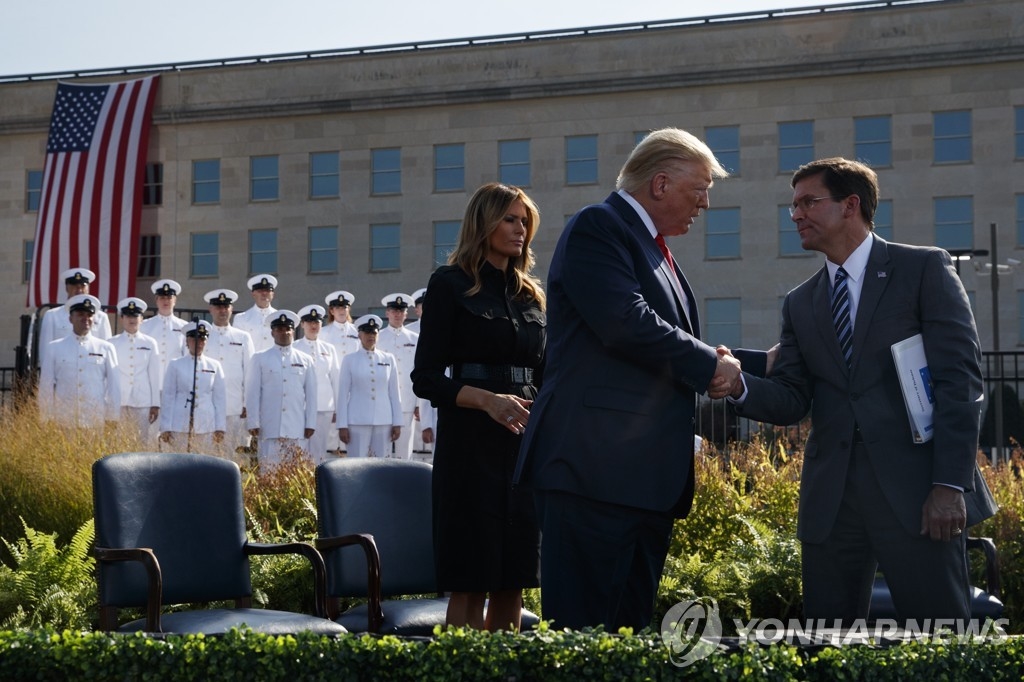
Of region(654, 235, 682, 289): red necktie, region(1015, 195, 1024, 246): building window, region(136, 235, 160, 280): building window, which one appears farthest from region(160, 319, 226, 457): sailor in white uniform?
region(136, 235, 160, 280): building window

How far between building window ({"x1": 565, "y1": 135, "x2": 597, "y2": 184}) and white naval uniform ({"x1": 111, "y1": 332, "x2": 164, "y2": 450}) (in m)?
24.8

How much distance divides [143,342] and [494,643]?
1529 centimetres

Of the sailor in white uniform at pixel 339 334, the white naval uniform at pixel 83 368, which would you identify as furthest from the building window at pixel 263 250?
the white naval uniform at pixel 83 368

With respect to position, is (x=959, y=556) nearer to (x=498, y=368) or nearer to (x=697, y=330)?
(x=697, y=330)

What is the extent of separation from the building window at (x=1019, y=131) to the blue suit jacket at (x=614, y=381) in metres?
37.1

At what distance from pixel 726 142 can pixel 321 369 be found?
24245 mm

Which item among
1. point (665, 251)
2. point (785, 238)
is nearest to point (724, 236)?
point (785, 238)

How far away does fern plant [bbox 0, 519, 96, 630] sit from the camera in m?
6.48

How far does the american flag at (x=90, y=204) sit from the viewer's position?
114 feet

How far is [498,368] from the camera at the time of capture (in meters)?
5.04

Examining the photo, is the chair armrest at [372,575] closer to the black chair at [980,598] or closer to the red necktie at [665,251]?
the red necktie at [665,251]

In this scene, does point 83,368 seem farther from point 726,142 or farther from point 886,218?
point 886,218

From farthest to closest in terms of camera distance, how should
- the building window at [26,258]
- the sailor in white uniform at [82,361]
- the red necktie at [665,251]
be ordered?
the building window at [26,258] < the sailor in white uniform at [82,361] < the red necktie at [665,251]

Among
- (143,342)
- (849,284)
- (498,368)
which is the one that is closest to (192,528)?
(498,368)
